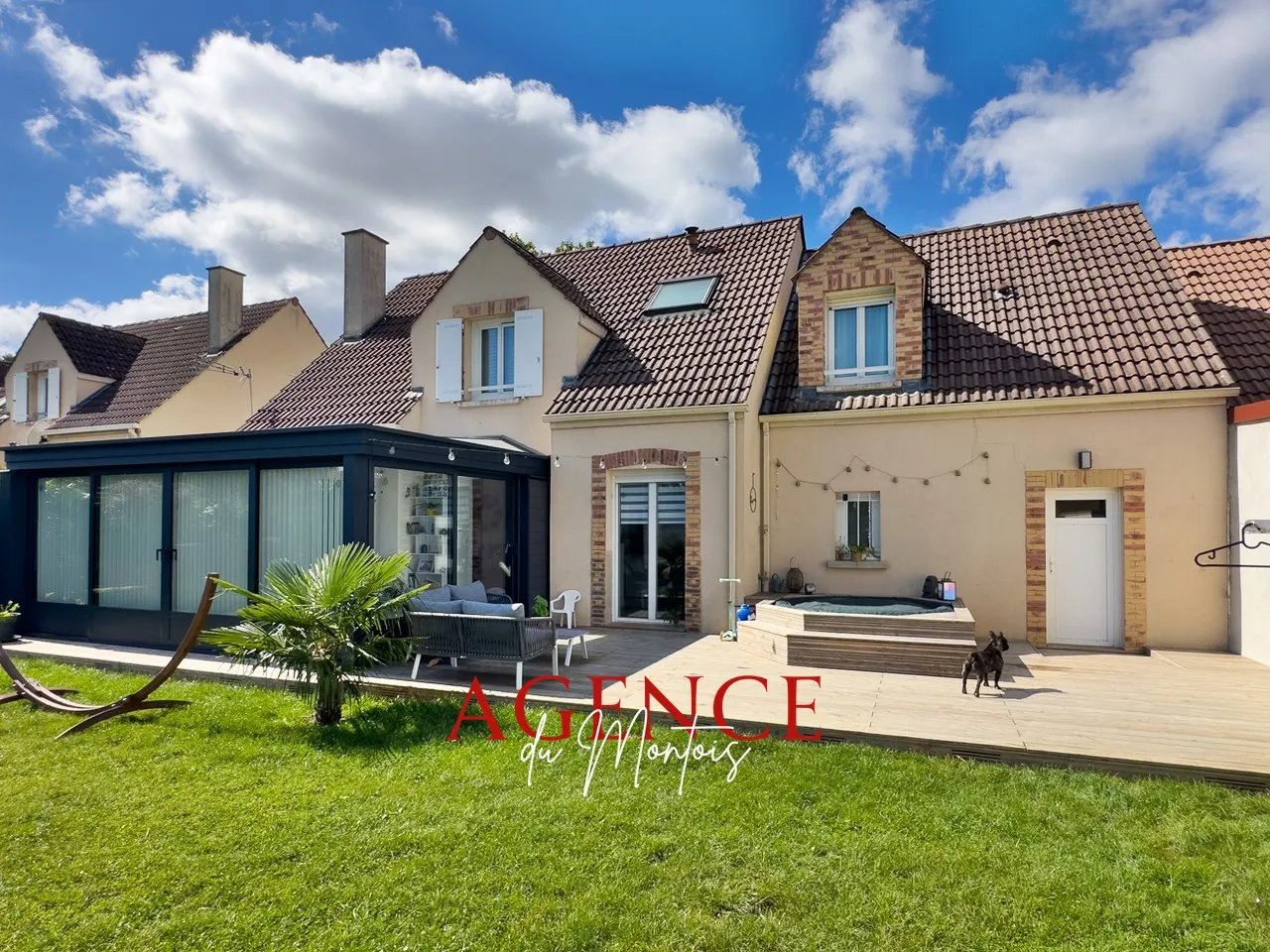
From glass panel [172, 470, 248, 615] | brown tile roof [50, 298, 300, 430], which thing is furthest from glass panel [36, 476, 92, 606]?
brown tile roof [50, 298, 300, 430]

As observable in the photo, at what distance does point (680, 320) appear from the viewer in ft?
49.0

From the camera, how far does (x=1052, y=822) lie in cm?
497

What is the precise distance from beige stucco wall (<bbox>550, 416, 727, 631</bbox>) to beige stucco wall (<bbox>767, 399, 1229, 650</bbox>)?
5.02 ft

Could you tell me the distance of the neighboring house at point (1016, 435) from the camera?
36.1 feet

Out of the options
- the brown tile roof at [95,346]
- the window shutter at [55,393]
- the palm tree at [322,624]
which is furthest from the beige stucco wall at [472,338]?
the window shutter at [55,393]

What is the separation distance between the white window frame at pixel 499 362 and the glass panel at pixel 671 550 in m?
4.08

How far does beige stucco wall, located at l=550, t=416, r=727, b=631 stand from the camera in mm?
12406

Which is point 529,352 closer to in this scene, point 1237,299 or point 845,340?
point 845,340

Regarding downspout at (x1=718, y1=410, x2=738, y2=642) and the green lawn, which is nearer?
the green lawn

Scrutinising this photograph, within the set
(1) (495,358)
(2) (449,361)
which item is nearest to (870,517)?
(1) (495,358)

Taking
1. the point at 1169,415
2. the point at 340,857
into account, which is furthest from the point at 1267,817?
the point at 1169,415

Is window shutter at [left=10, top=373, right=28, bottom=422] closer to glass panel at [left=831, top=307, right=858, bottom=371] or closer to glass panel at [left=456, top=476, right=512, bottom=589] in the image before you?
glass panel at [left=456, top=476, right=512, bottom=589]

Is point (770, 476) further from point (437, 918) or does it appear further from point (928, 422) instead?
point (437, 918)

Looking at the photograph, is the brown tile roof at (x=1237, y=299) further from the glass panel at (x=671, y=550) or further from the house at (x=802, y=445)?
the glass panel at (x=671, y=550)
